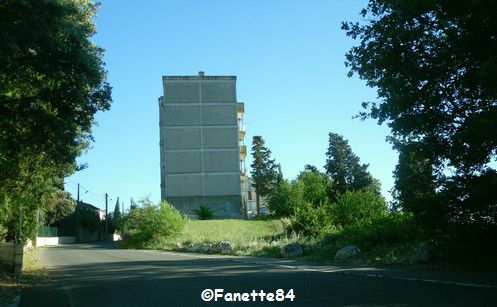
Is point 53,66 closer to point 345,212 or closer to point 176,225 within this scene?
point 345,212

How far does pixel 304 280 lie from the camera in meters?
12.5

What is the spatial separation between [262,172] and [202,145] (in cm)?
1547

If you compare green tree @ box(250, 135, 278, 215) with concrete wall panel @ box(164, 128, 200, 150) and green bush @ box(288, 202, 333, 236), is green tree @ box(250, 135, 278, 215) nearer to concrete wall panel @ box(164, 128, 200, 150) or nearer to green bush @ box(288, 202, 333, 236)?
concrete wall panel @ box(164, 128, 200, 150)

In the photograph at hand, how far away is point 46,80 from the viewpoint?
45.4 feet

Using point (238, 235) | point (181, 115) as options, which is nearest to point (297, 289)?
point (238, 235)

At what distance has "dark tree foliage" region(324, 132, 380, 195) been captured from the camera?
226ft

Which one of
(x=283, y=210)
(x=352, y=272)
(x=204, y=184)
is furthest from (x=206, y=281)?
(x=204, y=184)

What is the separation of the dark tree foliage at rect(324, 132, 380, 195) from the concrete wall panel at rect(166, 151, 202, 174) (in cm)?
1828

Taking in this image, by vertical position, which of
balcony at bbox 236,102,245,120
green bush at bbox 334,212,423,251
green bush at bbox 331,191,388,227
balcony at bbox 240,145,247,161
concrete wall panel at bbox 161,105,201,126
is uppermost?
balcony at bbox 236,102,245,120

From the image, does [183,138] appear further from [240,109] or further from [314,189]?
[314,189]

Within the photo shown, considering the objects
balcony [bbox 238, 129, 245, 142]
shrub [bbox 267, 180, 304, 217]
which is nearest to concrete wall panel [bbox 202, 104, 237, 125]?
balcony [bbox 238, 129, 245, 142]

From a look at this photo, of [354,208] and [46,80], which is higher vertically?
[46,80]

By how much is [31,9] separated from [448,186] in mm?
11584

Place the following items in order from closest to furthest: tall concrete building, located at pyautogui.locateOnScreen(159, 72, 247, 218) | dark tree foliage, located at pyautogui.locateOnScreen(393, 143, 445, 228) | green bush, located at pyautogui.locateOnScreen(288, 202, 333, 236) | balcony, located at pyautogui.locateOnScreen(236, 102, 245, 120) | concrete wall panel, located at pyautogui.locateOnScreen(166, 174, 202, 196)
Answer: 1. dark tree foliage, located at pyautogui.locateOnScreen(393, 143, 445, 228)
2. green bush, located at pyautogui.locateOnScreen(288, 202, 333, 236)
3. concrete wall panel, located at pyautogui.locateOnScreen(166, 174, 202, 196)
4. tall concrete building, located at pyautogui.locateOnScreen(159, 72, 247, 218)
5. balcony, located at pyautogui.locateOnScreen(236, 102, 245, 120)
